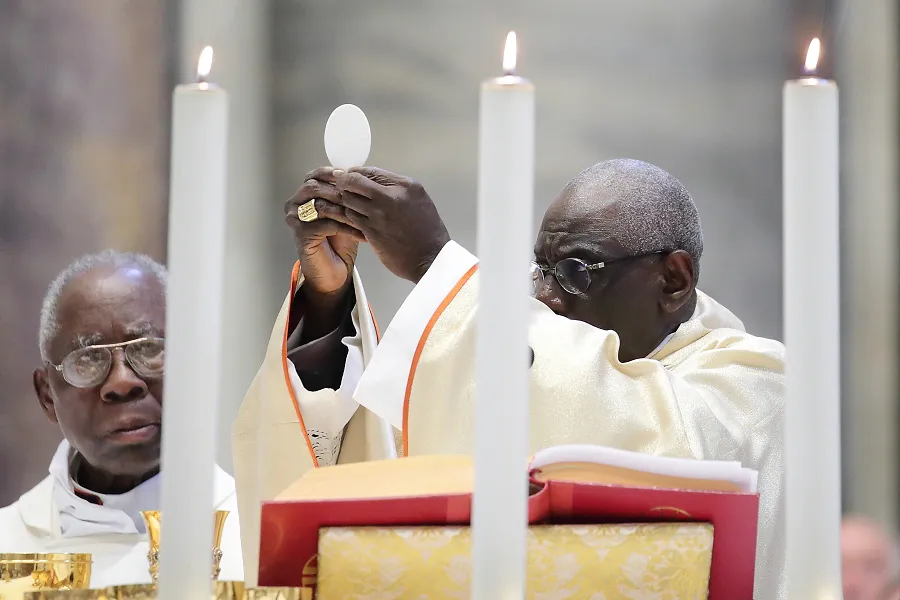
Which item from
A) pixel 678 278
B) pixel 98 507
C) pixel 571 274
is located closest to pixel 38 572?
pixel 571 274

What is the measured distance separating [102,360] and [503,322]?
8.42ft

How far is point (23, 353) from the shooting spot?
4.37 metres

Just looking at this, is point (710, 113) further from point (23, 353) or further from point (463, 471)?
point (463, 471)

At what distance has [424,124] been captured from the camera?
5.09 m

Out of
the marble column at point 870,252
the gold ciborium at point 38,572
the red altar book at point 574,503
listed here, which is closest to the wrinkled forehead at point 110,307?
the gold ciborium at point 38,572

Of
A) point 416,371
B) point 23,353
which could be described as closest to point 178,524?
point 416,371

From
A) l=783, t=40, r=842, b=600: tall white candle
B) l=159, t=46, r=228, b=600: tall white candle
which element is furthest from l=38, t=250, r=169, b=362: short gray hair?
l=783, t=40, r=842, b=600: tall white candle

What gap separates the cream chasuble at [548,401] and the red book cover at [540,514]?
2.20 ft

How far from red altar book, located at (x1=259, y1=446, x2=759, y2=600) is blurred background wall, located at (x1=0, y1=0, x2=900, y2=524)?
3552 millimetres

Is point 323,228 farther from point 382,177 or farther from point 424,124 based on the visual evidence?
point 424,124

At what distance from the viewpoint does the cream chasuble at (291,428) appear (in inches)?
84.0

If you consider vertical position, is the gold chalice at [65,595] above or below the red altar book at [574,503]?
below

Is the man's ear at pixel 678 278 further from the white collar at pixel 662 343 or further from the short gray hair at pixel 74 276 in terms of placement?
the short gray hair at pixel 74 276

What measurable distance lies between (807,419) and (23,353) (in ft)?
13.1
